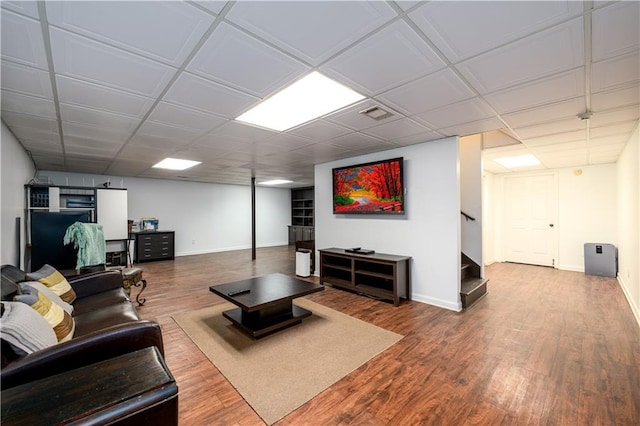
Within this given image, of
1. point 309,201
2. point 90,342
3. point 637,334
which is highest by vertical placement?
point 309,201

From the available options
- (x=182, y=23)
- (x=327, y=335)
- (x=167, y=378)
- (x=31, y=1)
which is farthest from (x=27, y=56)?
(x=327, y=335)

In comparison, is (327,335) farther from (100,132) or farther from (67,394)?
(100,132)

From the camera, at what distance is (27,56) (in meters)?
1.69

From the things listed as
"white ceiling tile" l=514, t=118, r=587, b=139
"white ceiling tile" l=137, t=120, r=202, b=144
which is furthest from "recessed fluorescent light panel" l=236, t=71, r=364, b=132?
"white ceiling tile" l=514, t=118, r=587, b=139

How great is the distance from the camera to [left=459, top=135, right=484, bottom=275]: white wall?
443cm

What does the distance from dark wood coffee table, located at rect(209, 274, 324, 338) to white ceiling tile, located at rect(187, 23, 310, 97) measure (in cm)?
201

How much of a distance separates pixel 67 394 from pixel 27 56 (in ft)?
6.55

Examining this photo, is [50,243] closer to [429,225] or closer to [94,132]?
[94,132]

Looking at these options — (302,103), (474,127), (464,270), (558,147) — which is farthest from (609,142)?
(302,103)

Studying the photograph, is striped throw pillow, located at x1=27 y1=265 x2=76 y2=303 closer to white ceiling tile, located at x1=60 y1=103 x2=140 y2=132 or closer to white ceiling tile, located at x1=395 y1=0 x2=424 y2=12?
white ceiling tile, located at x1=60 y1=103 x2=140 y2=132

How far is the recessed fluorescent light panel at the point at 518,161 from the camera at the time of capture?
16.8ft

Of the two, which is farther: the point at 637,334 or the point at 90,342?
the point at 637,334

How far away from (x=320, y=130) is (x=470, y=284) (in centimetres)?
320

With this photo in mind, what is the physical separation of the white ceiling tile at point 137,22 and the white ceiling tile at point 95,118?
1437 millimetres
